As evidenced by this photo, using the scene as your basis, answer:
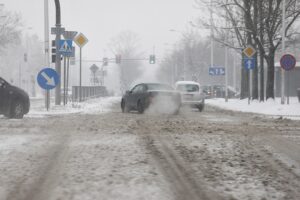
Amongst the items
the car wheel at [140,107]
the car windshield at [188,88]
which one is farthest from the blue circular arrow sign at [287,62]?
the car wheel at [140,107]

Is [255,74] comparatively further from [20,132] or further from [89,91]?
[20,132]

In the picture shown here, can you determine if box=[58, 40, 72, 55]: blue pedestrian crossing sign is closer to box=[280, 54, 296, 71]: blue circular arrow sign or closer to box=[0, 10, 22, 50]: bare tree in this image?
box=[280, 54, 296, 71]: blue circular arrow sign

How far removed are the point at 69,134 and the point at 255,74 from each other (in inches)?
1001

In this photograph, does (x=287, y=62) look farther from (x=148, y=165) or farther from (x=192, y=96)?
(x=148, y=165)

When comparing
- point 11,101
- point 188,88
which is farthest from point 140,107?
point 11,101

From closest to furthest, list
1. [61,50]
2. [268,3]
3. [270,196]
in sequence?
[270,196] → [61,50] → [268,3]

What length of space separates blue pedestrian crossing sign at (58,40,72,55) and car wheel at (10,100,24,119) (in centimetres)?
588

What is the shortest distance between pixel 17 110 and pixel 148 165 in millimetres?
11453

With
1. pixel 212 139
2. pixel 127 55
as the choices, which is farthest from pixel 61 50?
pixel 127 55

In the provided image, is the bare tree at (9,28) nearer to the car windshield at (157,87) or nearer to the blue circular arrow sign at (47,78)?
the car windshield at (157,87)

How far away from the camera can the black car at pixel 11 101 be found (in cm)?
1830

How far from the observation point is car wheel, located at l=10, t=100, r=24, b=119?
18469mm

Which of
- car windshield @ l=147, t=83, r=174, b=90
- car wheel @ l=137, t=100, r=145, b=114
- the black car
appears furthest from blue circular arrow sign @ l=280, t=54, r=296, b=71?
the black car

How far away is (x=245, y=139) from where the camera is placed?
11750 millimetres
